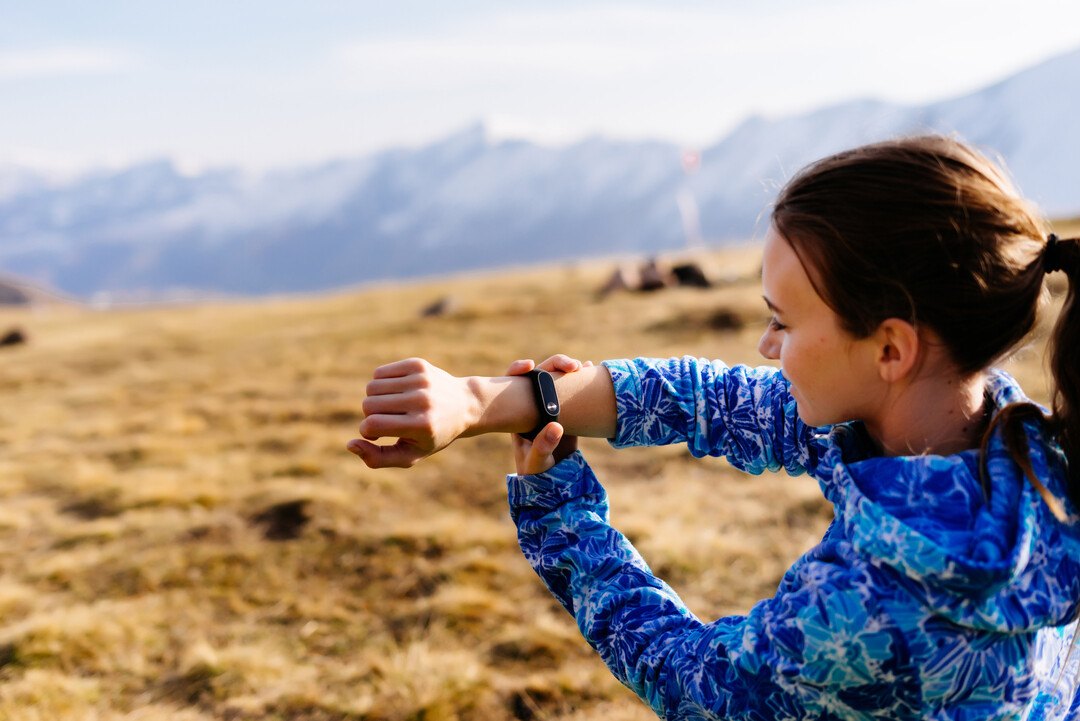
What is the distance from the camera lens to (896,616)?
122 cm

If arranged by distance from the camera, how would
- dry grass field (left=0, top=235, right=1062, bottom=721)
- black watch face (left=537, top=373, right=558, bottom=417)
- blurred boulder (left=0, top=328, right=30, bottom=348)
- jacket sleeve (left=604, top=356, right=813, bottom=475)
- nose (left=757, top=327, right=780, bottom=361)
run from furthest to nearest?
blurred boulder (left=0, top=328, right=30, bottom=348), dry grass field (left=0, top=235, right=1062, bottom=721), jacket sleeve (left=604, top=356, right=813, bottom=475), black watch face (left=537, top=373, right=558, bottom=417), nose (left=757, top=327, right=780, bottom=361)

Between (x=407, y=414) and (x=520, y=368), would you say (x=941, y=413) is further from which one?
(x=407, y=414)

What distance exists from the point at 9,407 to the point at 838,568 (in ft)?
42.9

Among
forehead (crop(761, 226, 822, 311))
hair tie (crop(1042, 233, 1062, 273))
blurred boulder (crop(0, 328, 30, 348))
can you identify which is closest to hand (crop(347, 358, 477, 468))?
forehead (crop(761, 226, 822, 311))

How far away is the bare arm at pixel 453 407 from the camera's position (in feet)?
5.10

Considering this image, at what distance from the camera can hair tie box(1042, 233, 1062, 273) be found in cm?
141

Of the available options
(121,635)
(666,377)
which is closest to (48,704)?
(121,635)

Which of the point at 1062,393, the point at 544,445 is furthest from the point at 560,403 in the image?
the point at 1062,393

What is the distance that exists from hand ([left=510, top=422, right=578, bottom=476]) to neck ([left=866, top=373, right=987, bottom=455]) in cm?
70

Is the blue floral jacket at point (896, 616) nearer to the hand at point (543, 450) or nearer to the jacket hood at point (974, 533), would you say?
the jacket hood at point (974, 533)

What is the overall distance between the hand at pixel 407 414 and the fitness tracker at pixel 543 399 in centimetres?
24

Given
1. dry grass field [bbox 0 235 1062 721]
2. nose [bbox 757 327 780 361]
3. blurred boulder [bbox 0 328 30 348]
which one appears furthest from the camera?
blurred boulder [bbox 0 328 30 348]

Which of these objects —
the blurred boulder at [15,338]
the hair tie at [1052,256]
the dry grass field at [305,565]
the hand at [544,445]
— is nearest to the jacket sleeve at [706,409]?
the hand at [544,445]

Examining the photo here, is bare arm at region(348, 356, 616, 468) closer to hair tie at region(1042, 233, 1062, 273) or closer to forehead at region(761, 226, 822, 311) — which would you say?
forehead at region(761, 226, 822, 311)
